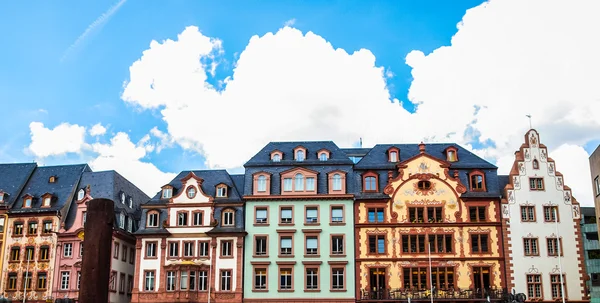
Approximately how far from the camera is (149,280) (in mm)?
67312

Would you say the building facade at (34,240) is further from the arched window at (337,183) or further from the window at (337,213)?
the arched window at (337,183)

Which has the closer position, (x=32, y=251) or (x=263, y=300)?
(x=263, y=300)

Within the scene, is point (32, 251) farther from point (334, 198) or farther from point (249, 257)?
point (334, 198)

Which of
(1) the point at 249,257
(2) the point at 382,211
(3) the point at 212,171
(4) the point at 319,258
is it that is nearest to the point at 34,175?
(3) the point at 212,171

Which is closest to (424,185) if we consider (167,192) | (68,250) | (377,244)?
(377,244)

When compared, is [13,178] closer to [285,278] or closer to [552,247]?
[285,278]

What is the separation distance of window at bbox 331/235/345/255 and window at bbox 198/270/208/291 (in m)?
12.7

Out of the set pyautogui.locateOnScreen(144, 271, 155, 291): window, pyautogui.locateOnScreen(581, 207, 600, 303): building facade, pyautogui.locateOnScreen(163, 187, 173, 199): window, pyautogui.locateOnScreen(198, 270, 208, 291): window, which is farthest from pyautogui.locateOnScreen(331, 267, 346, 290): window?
pyautogui.locateOnScreen(581, 207, 600, 303): building facade

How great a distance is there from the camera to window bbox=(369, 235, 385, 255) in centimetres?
6619

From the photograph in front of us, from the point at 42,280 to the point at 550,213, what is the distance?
51602 millimetres

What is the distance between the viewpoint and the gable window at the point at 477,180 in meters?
67.6

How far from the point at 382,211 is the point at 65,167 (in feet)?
124

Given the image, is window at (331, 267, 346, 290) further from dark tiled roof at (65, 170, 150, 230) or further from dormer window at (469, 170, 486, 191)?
dark tiled roof at (65, 170, 150, 230)

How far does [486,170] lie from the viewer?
6894 cm
